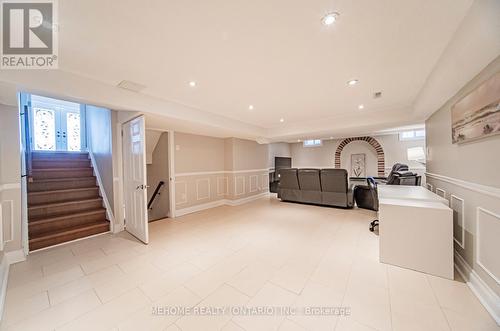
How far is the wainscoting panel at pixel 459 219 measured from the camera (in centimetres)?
205

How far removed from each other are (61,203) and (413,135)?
10.3 meters

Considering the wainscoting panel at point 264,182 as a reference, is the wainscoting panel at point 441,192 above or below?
above

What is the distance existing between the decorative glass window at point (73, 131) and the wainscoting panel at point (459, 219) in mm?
8905

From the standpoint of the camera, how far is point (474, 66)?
5.51ft

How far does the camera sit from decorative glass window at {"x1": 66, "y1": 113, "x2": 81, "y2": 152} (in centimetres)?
580

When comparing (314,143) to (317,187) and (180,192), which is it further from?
(180,192)

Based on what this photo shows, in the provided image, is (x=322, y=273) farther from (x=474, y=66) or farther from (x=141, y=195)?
(x=141, y=195)

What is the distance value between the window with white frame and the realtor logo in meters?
9.09

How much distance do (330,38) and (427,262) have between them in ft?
8.47

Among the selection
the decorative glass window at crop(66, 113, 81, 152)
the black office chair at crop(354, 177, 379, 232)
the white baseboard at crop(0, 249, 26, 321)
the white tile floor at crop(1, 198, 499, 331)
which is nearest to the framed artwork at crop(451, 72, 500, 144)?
the white tile floor at crop(1, 198, 499, 331)

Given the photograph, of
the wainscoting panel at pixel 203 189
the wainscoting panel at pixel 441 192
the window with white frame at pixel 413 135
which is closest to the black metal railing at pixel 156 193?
the wainscoting panel at pixel 203 189

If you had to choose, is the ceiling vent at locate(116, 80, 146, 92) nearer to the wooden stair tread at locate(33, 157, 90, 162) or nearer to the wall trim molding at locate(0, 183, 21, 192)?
the wall trim molding at locate(0, 183, 21, 192)

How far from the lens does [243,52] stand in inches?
73.6

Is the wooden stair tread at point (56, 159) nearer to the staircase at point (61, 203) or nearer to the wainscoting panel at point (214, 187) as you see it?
the staircase at point (61, 203)
